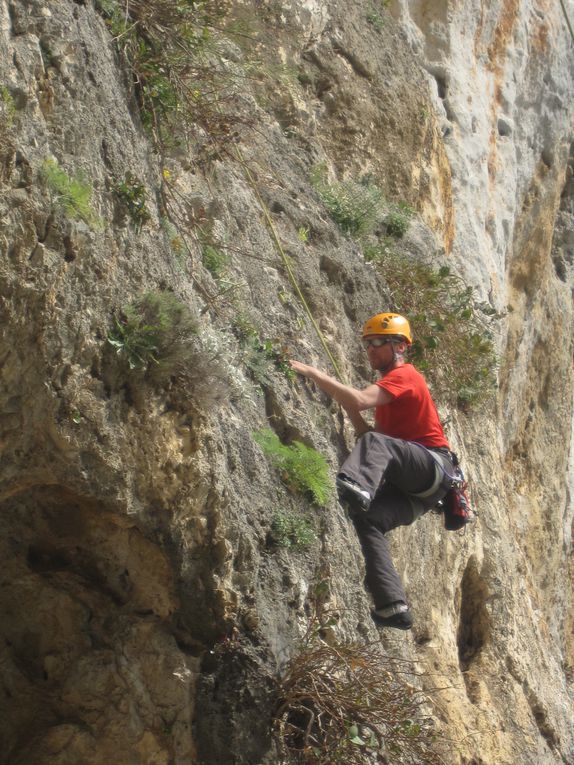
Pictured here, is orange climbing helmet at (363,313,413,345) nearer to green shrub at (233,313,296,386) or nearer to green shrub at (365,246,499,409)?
green shrub at (233,313,296,386)

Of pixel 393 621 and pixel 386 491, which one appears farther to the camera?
pixel 386 491

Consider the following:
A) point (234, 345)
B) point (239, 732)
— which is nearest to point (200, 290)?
point (234, 345)

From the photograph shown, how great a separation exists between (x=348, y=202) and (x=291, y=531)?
13.0 ft

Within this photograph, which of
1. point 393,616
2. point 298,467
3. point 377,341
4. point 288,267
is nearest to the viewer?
point 298,467

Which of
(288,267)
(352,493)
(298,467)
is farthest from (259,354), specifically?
(288,267)

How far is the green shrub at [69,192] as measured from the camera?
5305mm

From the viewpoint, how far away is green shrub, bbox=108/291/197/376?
18.1 ft

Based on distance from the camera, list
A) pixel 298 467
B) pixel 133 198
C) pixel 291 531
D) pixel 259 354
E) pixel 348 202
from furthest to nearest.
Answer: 1. pixel 348 202
2. pixel 259 354
3. pixel 298 467
4. pixel 291 531
5. pixel 133 198

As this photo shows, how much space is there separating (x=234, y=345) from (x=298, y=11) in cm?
489

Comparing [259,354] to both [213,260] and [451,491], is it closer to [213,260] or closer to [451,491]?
[213,260]

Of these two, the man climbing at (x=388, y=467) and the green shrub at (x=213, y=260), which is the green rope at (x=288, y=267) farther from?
the green shrub at (x=213, y=260)

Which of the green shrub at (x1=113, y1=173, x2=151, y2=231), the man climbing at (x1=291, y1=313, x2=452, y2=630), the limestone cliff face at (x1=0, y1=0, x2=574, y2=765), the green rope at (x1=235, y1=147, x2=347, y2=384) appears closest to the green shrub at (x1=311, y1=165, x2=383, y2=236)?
the limestone cliff face at (x1=0, y1=0, x2=574, y2=765)

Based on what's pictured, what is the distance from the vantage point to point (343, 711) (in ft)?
18.6

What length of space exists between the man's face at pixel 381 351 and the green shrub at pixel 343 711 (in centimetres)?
236
